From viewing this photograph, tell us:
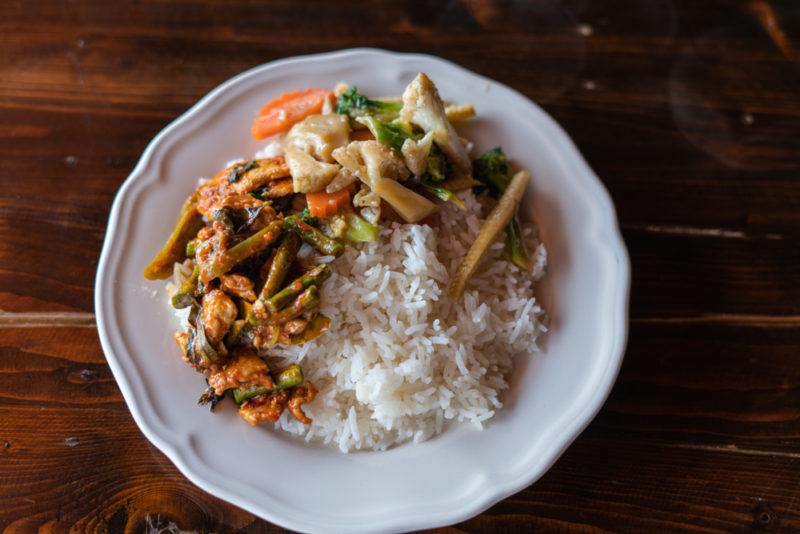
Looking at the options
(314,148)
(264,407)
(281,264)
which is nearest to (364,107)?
(314,148)

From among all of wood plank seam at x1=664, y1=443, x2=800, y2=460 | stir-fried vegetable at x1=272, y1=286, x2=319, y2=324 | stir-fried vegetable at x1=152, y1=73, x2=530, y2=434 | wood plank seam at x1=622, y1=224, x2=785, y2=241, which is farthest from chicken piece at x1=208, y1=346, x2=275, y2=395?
wood plank seam at x1=622, y1=224, x2=785, y2=241

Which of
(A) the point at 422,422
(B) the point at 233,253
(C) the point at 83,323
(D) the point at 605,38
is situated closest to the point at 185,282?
(B) the point at 233,253

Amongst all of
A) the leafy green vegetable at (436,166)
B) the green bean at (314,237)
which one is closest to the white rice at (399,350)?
the green bean at (314,237)

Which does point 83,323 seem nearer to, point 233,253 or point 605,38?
point 233,253

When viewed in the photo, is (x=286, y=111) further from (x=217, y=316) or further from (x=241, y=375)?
(x=241, y=375)

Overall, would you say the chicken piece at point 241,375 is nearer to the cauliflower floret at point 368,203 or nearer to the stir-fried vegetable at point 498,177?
the cauliflower floret at point 368,203

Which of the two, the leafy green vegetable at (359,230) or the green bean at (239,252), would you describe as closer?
the green bean at (239,252)
